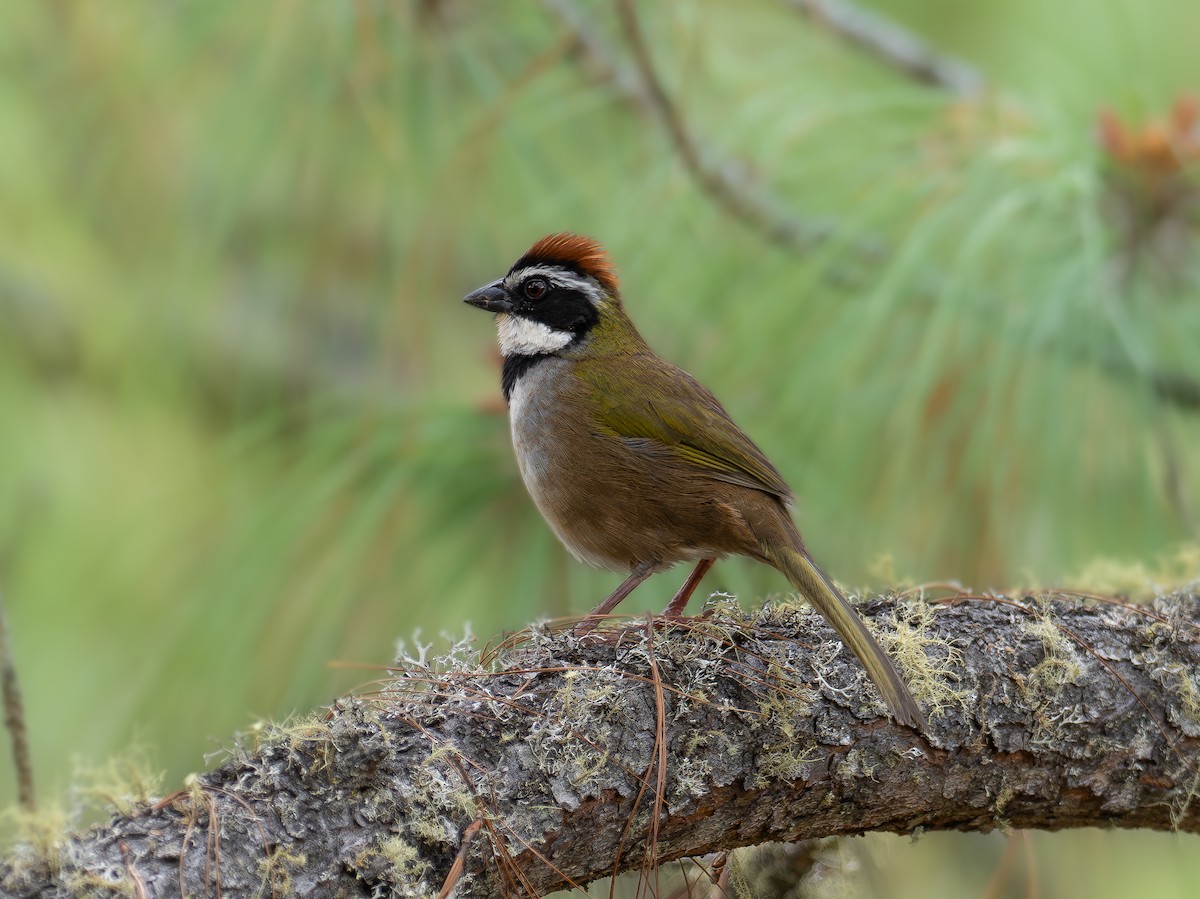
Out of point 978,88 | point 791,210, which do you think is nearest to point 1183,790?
point 791,210

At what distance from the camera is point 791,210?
432 centimetres

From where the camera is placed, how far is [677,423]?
3232mm

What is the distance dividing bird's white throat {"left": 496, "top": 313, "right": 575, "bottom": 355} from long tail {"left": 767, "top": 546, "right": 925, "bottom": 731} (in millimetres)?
1174

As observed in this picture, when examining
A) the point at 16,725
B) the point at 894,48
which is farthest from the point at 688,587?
the point at 894,48

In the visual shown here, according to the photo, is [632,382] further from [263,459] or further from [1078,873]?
[1078,873]

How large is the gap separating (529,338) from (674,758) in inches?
72.1

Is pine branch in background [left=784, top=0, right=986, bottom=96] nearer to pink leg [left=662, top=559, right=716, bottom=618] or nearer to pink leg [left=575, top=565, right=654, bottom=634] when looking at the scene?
pink leg [left=662, top=559, right=716, bottom=618]

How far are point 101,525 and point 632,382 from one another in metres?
3.84

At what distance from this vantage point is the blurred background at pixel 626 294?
3602mm

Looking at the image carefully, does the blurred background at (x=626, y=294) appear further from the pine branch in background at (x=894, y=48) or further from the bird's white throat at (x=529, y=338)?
the bird's white throat at (x=529, y=338)

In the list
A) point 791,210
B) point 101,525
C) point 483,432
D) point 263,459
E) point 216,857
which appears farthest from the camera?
point 101,525

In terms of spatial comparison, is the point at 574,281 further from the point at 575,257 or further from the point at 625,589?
the point at 625,589

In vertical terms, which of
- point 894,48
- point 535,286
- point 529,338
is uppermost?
point 894,48

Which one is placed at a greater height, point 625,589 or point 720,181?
point 720,181
